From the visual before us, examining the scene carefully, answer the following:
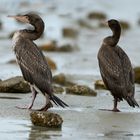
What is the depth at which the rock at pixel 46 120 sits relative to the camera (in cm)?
976

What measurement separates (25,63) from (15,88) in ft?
3.70

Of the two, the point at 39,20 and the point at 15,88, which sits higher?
the point at 39,20

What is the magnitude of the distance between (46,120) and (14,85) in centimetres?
330

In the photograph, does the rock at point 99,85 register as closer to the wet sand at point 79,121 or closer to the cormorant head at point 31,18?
the wet sand at point 79,121

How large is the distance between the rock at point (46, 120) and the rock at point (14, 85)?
10.3ft

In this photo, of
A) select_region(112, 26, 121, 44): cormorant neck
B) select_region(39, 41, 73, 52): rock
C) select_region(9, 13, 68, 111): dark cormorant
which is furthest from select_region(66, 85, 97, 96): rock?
select_region(39, 41, 73, 52): rock

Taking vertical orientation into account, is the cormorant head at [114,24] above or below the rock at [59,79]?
above

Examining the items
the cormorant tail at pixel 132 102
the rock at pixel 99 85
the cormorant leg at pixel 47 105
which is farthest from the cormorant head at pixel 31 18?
the rock at pixel 99 85

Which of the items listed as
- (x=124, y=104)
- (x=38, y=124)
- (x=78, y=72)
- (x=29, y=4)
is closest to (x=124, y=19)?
(x=29, y=4)

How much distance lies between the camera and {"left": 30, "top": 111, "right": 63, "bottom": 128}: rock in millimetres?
9758

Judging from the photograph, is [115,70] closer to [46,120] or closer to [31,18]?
[31,18]

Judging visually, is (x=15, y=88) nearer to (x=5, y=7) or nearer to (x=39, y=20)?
(x=39, y=20)

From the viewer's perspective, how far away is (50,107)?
38.1 ft

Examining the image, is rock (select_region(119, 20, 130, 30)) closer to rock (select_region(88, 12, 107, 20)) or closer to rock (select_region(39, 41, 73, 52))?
rock (select_region(88, 12, 107, 20))
